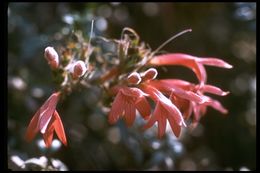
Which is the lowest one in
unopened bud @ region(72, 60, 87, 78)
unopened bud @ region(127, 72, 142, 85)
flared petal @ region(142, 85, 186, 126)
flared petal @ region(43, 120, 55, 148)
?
flared petal @ region(43, 120, 55, 148)

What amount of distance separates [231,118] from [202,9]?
2.03ft

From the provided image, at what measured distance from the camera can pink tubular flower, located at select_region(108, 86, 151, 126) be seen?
1.50m

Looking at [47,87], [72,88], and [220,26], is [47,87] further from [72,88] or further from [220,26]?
[220,26]

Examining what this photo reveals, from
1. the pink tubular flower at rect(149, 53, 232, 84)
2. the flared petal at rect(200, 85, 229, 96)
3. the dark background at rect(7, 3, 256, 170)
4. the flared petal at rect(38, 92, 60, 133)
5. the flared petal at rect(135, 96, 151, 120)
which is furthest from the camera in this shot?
the dark background at rect(7, 3, 256, 170)

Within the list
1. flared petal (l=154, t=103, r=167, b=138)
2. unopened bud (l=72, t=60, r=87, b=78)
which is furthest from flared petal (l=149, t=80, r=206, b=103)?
unopened bud (l=72, t=60, r=87, b=78)

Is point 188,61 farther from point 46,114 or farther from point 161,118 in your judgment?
point 46,114

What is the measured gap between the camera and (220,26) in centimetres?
292

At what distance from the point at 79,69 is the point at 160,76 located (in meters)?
1.17

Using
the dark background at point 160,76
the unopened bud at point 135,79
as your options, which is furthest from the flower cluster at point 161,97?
the dark background at point 160,76

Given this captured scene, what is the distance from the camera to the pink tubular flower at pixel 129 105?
4.94 feet

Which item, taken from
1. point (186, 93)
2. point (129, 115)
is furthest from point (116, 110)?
point (186, 93)

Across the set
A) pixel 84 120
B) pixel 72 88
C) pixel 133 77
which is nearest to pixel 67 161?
pixel 84 120

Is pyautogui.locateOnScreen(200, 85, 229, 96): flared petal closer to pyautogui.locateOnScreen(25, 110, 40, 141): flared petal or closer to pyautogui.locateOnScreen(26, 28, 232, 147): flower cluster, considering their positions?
pyautogui.locateOnScreen(26, 28, 232, 147): flower cluster

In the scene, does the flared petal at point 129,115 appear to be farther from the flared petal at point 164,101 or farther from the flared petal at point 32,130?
the flared petal at point 32,130
